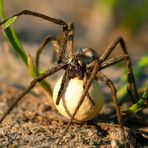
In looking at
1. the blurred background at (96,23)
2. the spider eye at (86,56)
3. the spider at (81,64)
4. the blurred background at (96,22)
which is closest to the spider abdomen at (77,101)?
the spider at (81,64)

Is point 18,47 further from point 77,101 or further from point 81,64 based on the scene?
point 77,101

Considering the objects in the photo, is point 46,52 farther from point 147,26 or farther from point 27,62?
point 147,26

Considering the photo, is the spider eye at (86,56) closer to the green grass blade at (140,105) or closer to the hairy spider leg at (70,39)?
the hairy spider leg at (70,39)

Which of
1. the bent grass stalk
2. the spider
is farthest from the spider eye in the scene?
the bent grass stalk

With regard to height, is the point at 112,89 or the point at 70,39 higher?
the point at 70,39

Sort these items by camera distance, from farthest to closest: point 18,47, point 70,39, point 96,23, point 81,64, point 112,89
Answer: point 96,23
point 18,47
point 70,39
point 81,64
point 112,89

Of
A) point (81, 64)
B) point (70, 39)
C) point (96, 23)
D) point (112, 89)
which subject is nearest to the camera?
point (112, 89)

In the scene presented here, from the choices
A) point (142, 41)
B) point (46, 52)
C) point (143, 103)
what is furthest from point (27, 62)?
point (142, 41)

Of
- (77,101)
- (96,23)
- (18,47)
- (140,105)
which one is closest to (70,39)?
(18,47)
